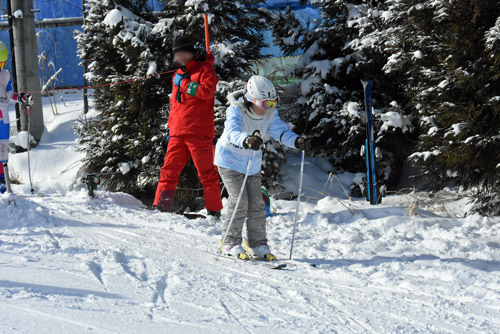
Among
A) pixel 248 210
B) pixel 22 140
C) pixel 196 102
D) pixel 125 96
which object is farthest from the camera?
pixel 22 140

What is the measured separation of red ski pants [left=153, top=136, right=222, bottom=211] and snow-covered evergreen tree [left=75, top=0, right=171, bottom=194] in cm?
217

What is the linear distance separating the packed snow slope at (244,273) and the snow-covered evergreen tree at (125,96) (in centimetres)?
179

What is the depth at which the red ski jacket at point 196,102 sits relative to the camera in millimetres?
5887

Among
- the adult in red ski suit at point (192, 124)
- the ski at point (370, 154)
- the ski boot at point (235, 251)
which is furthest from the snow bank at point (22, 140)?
the ski boot at point (235, 251)

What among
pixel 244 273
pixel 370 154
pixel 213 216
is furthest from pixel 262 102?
pixel 370 154

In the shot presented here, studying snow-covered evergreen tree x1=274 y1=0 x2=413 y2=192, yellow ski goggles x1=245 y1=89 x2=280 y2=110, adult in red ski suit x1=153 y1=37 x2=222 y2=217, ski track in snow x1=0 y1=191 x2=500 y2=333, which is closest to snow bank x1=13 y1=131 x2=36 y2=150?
snow-covered evergreen tree x1=274 y1=0 x2=413 y2=192

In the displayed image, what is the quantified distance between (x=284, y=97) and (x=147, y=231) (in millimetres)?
4902

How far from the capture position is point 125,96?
8789mm

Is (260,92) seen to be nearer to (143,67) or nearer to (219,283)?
(219,283)

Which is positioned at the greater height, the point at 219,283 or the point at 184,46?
the point at 184,46

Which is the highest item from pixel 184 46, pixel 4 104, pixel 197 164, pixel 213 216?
pixel 184 46

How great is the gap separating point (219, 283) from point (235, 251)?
0.79 meters

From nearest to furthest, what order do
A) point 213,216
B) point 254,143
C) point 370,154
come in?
point 254,143 → point 213,216 → point 370,154

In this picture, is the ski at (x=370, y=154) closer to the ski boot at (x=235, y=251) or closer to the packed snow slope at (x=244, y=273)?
the packed snow slope at (x=244, y=273)
